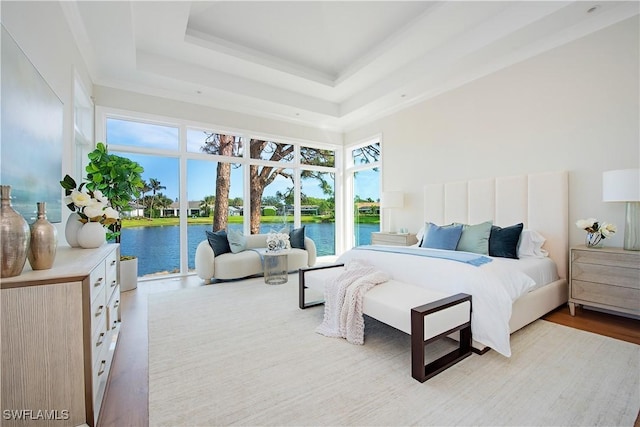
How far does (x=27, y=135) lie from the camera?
176cm

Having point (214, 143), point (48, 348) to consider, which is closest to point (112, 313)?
point (48, 348)

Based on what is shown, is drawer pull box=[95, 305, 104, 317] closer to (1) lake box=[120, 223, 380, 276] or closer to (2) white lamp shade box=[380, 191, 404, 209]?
(1) lake box=[120, 223, 380, 276]

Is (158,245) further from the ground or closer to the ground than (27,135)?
closer to the ground

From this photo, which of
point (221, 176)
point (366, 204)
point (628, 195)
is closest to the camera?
point (628, 195)

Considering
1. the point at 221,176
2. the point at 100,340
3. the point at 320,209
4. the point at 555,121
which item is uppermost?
the point at 555,121

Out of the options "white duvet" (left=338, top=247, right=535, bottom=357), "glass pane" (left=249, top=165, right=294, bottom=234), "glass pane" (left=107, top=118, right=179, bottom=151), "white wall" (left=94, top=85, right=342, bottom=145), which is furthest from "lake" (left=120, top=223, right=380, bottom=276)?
"white duvet" (left=338, top=247, right=535, bottom=357)

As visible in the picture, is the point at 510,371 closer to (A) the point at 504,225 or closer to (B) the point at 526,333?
(B) the point at 526,333

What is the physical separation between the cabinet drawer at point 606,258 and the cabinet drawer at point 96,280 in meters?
4.00

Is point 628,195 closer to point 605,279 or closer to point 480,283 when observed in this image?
point 605,279

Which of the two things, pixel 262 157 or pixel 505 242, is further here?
pixel 262 157

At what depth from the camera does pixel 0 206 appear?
124 centimetres

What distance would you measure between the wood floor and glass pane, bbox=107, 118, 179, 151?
2346 mm

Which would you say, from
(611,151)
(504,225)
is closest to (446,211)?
(504,225)

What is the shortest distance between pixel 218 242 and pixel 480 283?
3.63 metres
